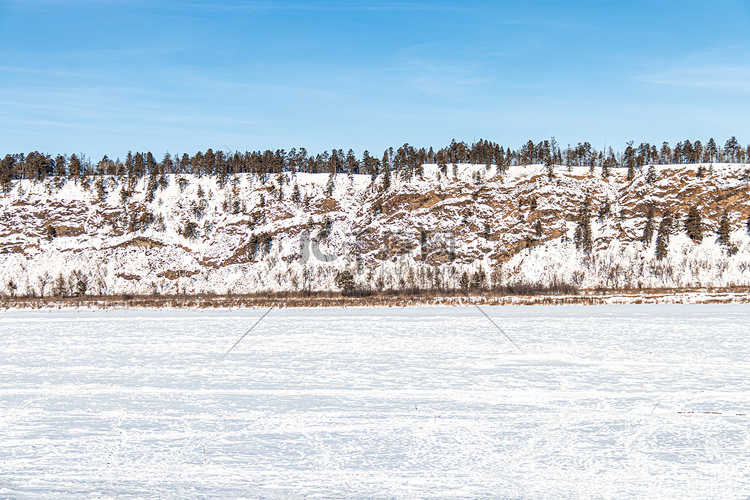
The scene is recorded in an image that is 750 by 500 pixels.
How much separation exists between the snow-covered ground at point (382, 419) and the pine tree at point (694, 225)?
184ft

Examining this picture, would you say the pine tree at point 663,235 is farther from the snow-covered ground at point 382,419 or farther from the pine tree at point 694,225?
the snow-covered ground at point 382,419

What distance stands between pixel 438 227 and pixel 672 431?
68690mm

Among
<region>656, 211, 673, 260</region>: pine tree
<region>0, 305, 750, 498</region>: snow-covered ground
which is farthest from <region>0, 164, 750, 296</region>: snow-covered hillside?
<region>0, 305, 750, 498</region>: snow-covered ground

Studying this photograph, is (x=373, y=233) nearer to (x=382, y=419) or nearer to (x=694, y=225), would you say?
(x=694, y=225)

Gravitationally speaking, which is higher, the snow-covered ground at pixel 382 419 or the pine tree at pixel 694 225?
the pine tree at pixel 694 225

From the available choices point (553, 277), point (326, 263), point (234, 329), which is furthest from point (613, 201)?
point (234, 329)

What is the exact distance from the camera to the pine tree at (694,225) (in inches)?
2584

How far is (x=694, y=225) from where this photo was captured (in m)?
66.4

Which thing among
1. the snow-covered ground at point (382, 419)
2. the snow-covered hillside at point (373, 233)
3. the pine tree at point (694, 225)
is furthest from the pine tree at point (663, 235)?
the snow-covered ground at point (382, 419)

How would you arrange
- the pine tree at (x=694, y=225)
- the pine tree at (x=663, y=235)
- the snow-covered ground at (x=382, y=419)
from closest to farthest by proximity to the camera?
the snow-covered ground at (x=382, y=419) → the pine tree at (x=663, y=235) → the pine tree at (x=694, y=225)

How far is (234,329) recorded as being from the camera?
2181 cm

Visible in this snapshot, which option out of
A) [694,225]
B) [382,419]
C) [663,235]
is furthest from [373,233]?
[382,419]

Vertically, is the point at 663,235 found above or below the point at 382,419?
above

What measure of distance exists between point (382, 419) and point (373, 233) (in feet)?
224
